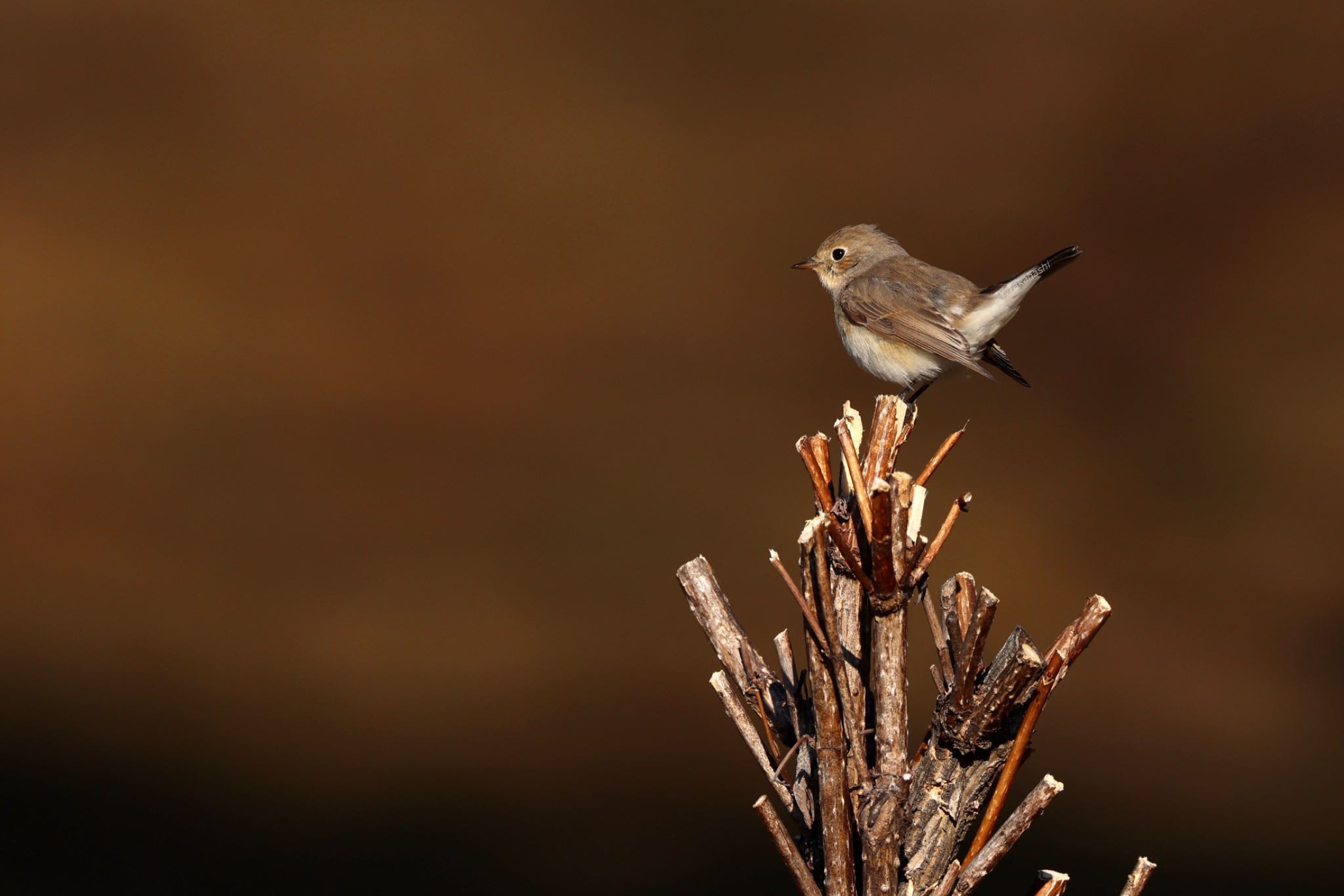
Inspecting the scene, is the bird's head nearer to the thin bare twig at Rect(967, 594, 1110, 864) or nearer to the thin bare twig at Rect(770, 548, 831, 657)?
the thin bare twig at Rect(770, 548, 831, 657)

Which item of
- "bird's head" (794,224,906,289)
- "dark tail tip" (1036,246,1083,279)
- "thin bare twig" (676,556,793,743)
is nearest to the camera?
"thin bare twig" (676,556,793,743)

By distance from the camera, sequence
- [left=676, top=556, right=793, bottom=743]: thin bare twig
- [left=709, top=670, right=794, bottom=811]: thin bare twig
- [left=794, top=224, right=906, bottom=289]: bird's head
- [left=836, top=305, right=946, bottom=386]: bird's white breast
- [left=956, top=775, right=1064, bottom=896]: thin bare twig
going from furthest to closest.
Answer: [left=794, top=224, right=906, bottom=289]: bird's head
[left=836, top=305, right=946, bottom=386]: bird's white breast
[left=676, top=556, right=793, bottom=743]: thin bare twig
[left=709, top=670, right=794, bottom=811]: thin bare twig
[left=956, top=775, right=1064, bottom=896]: thin bare twig

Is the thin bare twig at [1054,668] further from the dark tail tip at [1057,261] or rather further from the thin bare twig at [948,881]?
the dark tail tip at [1057,261]

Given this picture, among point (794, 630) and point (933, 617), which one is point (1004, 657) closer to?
point (933, 617)

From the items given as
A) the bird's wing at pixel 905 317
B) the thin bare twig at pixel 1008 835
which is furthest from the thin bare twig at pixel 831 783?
the bird's wing at pixel 905 317

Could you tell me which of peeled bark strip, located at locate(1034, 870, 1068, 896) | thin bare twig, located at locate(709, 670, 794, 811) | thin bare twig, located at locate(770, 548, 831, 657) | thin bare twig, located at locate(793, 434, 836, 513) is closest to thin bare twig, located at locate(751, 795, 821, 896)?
thin bare twig, located at locate(709, 670, 794, 811)

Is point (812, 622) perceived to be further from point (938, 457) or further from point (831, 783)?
point (938, 457)

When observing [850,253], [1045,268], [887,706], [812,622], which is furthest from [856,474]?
[850,253]
